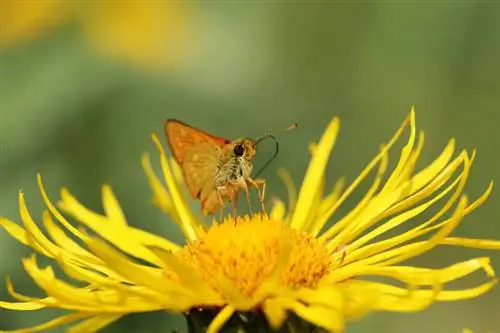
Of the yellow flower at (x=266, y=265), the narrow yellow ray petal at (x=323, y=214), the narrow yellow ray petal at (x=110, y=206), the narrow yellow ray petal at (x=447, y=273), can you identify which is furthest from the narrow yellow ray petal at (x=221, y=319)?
the narrow yellow ray petal at (x=110, y=206)

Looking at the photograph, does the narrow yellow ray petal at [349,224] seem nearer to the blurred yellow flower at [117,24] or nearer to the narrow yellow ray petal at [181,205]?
the narrow yellow ray petal at [181,205]

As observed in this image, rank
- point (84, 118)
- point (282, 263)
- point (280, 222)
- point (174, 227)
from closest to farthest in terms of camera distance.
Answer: point (282, 263) → point (280, 222) → point (174, 227) → point (84, 118)

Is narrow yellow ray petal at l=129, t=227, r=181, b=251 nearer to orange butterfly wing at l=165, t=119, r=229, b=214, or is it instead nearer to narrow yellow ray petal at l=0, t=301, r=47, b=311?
orange butterfly wing at l=165, t=119, r=229, b=214

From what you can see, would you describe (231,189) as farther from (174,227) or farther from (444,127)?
(444,127)

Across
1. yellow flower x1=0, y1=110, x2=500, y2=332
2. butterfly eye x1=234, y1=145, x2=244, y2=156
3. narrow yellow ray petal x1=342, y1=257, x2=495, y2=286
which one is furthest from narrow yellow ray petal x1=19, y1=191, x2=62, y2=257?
narrow yellow ray petal x1=342, y1=257, x2=495, y2=286

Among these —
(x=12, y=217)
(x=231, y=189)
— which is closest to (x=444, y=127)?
(x=12, y=217)
